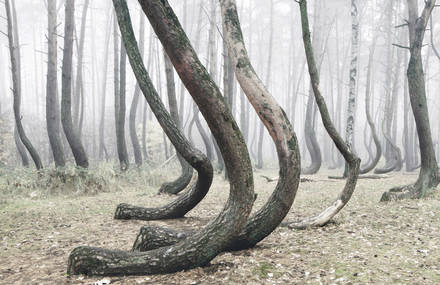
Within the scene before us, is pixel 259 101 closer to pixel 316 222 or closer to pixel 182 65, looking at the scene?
pixel 182 65

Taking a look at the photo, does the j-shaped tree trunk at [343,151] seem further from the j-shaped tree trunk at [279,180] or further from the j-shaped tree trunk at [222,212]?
the j-shaped tree trunk at [222,212]

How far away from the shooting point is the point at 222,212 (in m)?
3.45

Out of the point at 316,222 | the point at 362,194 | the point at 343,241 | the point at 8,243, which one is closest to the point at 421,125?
the point at 362,194

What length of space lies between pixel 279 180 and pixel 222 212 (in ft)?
3.54

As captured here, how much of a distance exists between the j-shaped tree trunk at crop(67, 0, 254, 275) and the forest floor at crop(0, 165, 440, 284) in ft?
0.41

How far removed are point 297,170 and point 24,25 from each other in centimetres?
4465

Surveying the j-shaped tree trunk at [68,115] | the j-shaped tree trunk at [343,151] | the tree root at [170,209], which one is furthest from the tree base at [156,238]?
the j-shaped tree trunk at [68,115]

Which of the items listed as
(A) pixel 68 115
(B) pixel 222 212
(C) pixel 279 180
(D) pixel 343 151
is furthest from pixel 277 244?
(A) pixel 68 115

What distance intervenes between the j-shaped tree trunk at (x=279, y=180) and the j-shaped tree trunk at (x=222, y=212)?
35 centimetres

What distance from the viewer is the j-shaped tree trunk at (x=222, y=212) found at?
117 inches

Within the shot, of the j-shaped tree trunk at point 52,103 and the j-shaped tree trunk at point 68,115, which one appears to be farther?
the j-shaped tree trunk at point 52,103

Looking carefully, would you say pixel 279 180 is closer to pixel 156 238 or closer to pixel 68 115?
pixel 156 238

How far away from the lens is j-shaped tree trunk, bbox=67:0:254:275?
2.96m

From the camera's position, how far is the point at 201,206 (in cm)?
790
